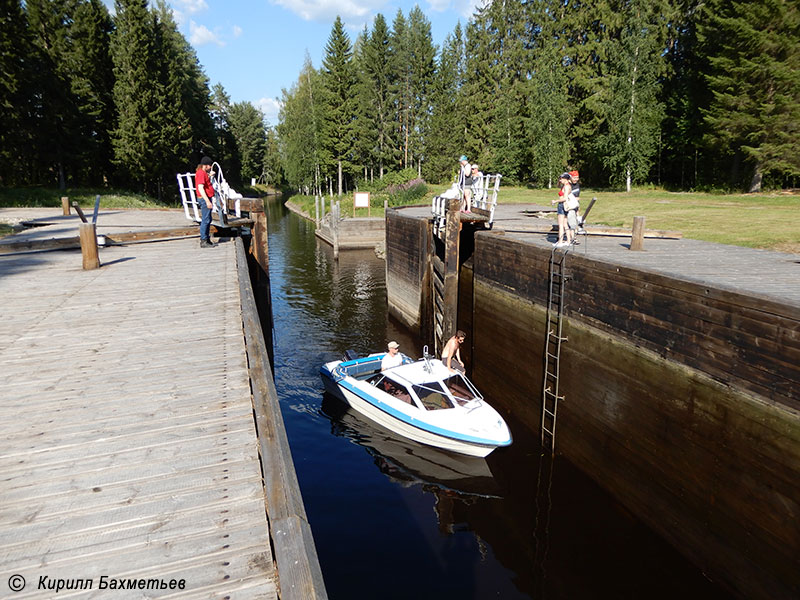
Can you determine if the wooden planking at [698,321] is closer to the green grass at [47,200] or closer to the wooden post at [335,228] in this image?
the wooden post at [335,228]

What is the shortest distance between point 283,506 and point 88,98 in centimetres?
5419

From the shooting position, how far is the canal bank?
6.68 metres

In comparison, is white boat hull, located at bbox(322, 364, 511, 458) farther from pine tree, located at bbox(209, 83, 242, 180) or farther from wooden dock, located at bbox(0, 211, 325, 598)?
pine tree, located at bbox(209, 83, 242, 180)

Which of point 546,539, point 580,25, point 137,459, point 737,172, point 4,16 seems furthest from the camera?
point 580,25

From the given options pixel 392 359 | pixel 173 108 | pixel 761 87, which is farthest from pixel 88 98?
pixel 761 87

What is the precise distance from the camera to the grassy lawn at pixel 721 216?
15.2 m

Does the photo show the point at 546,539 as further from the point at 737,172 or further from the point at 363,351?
the point at 737,172

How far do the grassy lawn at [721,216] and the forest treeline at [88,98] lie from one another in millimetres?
39406

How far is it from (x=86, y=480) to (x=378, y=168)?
2463 inches

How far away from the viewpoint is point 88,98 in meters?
45.4

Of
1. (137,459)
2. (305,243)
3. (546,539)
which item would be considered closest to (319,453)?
(546,539)

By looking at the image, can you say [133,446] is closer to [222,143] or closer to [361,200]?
[361,200]

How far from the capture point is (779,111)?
29.6 metres

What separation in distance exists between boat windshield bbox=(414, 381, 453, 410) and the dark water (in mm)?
1302
